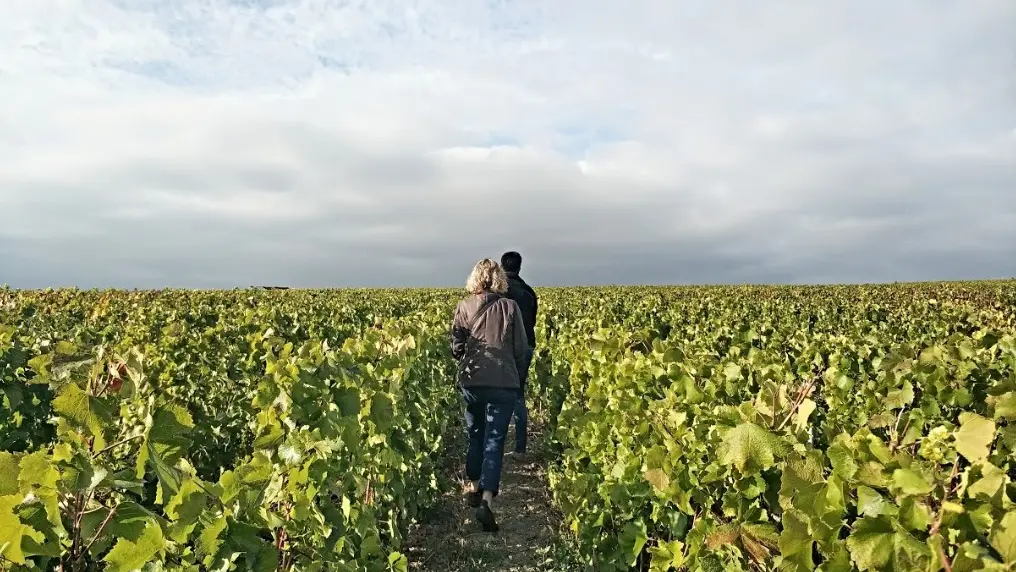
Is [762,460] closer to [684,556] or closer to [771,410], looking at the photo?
[771,410]

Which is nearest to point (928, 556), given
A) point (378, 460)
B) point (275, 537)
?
point (275, 537)

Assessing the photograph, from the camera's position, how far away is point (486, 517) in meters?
5.80

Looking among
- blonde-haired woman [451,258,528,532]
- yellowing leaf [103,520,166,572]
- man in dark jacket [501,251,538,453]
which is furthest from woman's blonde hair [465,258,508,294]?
yellowing leaf [103,520,166,572]

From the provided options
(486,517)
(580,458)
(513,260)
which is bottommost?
(486,517)

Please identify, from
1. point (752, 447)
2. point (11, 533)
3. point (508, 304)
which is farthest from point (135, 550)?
point (508, 304)

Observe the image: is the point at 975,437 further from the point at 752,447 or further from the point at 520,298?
the point at 520,298

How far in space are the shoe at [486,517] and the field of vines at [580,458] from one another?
1.55ft

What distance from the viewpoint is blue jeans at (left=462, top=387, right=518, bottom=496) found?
19.5 ft

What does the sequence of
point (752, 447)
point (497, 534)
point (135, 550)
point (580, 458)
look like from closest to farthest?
point (135, 550)
point (752, 447)
point (580, 458)
point (497, 534)

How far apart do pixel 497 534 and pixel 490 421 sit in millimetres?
946

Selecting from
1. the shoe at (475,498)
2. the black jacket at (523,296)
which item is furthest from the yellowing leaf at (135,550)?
the black jacket at (523,296)

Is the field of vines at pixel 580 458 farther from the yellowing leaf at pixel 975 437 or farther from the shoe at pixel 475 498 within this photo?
the shoe at pixel 475 498

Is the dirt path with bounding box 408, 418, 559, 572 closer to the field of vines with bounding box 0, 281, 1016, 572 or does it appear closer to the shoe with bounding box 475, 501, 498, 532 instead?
the shoe with bounding box 475, 501, 498, 532

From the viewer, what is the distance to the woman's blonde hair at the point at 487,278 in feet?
20.2
